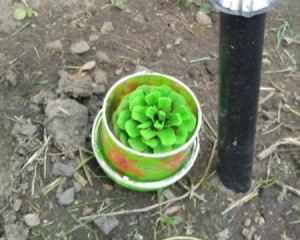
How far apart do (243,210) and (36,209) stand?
61 cm

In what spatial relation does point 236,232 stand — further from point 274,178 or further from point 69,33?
point 69,33

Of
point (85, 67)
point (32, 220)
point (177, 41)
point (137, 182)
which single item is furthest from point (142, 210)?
point (177, 41)

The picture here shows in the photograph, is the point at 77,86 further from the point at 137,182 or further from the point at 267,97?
the point at 267,97

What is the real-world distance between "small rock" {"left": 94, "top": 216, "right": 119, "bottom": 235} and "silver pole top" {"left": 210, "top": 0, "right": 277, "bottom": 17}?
75 centimetres

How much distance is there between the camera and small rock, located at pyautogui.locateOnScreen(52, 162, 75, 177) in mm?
1917

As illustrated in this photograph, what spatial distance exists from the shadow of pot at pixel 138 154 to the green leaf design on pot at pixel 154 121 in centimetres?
3

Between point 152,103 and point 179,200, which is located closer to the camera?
point 152,103

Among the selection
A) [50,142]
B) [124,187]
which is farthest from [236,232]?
[50,142]

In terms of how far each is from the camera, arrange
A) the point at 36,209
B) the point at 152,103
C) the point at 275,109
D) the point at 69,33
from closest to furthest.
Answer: the point at 152,103 → the point at 36,209 → the point at 275,109 → the point at 69,33

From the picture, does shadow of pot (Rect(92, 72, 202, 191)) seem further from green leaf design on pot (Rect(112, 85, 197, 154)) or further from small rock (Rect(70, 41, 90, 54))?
small rock (Rect(70, 41, 90, 54))

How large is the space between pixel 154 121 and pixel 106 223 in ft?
1.13

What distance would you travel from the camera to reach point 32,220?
1.83 m

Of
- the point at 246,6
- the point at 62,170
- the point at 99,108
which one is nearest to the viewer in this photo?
the point at 246,6

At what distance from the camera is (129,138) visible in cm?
Result: 175
